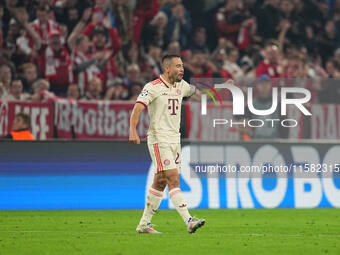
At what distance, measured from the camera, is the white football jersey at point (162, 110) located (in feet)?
33.6

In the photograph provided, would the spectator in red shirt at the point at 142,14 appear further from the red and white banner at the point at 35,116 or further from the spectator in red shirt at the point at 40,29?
the red and white banner at the point at 35,116

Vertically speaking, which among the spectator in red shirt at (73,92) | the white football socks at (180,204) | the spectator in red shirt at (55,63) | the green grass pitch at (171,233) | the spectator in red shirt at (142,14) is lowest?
the green grass pitch at (171,233)

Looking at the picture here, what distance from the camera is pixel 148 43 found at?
19.4m

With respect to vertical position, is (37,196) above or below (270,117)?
below

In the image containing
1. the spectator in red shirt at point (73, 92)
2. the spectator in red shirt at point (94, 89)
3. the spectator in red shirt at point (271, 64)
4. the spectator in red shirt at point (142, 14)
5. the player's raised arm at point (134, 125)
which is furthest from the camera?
the spectator in red shirt at point (142, 14)

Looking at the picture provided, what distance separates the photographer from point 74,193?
46.5 feet

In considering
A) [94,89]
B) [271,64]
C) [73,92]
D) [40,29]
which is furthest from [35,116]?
[271,64]

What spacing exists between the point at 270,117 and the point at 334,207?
6.62ft

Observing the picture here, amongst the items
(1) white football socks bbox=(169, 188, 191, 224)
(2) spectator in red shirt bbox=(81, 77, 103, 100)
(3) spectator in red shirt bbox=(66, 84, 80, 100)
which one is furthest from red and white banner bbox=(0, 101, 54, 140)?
(1) white football socks bbox=(169, 188, 191, 224)

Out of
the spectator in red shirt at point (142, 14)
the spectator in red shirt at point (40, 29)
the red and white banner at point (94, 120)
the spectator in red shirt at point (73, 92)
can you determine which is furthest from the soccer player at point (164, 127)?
the spectator in red shirt at point (142, 14)

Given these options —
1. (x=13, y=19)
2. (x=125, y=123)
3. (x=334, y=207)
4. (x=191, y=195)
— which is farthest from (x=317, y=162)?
(x=13, y=19)

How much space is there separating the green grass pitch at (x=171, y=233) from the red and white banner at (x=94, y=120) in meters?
1.64

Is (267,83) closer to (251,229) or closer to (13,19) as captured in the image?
(251,229)

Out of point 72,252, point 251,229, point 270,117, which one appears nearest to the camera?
point 72,252
